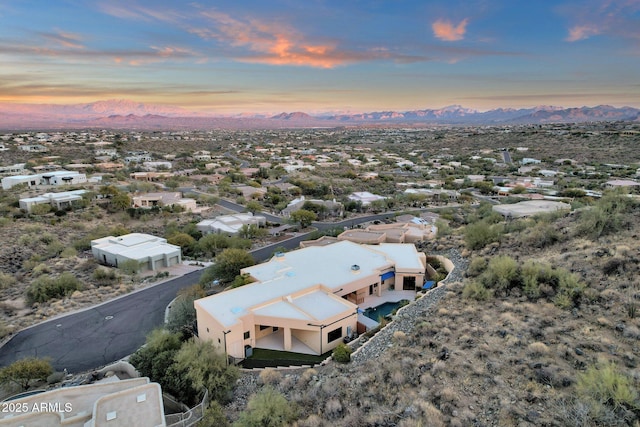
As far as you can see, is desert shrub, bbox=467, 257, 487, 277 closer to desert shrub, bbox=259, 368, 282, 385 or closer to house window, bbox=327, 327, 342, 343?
house window, bbox=327, 327, 342, 343

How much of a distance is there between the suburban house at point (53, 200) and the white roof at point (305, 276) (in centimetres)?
3410

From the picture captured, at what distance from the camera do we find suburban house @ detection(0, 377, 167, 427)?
1235 cm

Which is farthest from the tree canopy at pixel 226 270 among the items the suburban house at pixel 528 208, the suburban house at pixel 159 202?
the suburban house at pixel 528 208

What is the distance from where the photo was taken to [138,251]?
107 feet

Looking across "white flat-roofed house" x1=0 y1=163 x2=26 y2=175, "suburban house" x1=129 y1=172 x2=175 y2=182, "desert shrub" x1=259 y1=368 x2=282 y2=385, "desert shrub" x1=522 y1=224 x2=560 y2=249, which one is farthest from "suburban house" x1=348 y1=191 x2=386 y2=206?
"white flat-roofed house" x1=0 y1=163 x2=26 y2=175

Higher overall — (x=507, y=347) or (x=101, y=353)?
(x=507, y=347)

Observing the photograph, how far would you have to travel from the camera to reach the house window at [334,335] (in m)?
18.9

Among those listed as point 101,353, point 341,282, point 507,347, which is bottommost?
point 101,353

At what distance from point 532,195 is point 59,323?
5413 centimetres

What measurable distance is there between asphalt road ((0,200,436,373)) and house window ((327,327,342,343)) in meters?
10.1

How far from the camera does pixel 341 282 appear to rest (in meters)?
23.0

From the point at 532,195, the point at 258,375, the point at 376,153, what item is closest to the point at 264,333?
the point at 258,375

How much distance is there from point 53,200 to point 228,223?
22268 millimetres

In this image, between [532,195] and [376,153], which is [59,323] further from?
[376,153]
